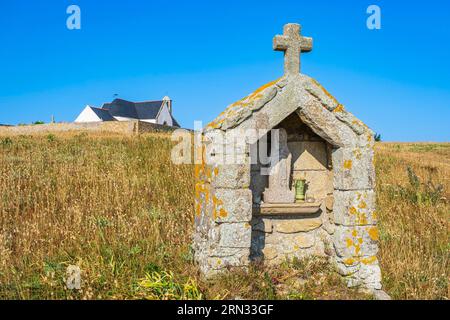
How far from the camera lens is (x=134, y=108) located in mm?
40938

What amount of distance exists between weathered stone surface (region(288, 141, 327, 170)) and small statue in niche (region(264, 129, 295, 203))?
0.23 meters

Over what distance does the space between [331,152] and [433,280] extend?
2.01m

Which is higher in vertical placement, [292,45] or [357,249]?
[292,45]

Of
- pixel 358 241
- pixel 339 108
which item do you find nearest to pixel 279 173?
pixel 339 108

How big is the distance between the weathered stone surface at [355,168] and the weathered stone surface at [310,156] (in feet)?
1.98

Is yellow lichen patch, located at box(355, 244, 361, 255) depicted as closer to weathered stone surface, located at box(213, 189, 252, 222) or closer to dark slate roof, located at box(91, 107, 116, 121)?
weathered stone surface, located at box(213, 189, 252, 222)

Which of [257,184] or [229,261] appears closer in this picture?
[229,261]

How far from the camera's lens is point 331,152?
4727 millimetres

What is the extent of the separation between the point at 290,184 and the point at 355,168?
96 centimetres

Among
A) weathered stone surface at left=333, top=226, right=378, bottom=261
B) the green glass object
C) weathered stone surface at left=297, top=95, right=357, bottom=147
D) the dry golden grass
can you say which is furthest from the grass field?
weathered stone surface at left=297, top=95, right=357, bottom=147

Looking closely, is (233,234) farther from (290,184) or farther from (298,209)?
(290,184)

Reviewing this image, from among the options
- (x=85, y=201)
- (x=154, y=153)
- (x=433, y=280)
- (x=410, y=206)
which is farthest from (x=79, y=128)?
(x=433, y=280)

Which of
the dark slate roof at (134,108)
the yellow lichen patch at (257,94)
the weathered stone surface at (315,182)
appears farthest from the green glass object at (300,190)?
the dark slate roof at (134,108)

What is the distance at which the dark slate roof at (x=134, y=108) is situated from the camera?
126ft
